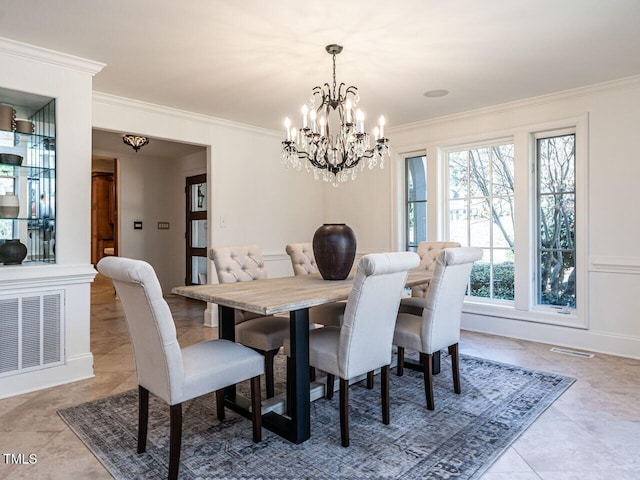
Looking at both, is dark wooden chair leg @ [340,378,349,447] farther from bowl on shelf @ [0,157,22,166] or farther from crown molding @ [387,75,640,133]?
crown molding @ [387,75,640,133]

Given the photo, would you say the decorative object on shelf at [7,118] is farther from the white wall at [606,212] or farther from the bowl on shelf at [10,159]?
the white wall at [606,212]

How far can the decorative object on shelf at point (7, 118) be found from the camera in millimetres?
2959

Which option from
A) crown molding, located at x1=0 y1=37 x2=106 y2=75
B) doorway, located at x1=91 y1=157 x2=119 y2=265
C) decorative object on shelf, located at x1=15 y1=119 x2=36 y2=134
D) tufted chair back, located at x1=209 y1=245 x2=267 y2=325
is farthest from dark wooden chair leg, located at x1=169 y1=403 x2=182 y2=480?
doorway, located at x1=91 y1=157 x2=119 y2=265

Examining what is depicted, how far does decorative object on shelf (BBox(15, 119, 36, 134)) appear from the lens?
9.98ft

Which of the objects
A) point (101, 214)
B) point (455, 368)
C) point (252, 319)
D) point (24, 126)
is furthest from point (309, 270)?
point (101, 214)

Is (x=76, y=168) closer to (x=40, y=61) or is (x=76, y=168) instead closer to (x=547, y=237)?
(x=40, y=61)

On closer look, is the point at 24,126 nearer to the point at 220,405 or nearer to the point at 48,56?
the point at 48,56

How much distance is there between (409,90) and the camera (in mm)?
3822

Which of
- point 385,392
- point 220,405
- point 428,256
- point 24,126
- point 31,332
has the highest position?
point 24,126

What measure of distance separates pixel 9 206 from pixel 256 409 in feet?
7.63

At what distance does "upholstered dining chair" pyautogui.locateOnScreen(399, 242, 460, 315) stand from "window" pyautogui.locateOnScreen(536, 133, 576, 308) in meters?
1.21

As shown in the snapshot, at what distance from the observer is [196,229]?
6816 mm

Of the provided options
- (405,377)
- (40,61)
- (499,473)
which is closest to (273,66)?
(40,61)

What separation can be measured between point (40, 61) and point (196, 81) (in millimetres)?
1108
